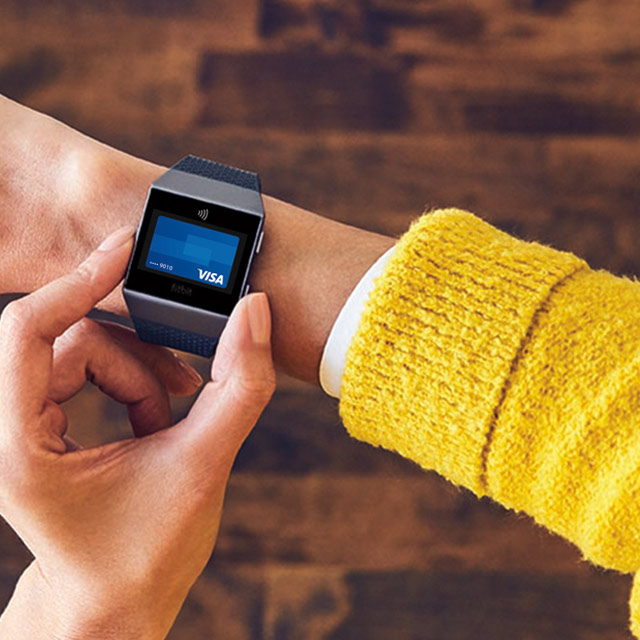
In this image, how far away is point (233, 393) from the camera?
2.15ft

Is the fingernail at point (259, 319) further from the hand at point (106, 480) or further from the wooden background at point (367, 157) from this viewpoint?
the wooden background at point (367, 157)

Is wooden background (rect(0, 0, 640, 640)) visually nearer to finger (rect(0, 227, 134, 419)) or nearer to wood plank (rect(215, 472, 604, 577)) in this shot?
wood plank (rect(215, 472, 604, 577))

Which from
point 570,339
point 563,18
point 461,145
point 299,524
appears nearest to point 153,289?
point 570,339

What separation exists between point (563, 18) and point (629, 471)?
1009 mm

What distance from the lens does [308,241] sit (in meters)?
0.80

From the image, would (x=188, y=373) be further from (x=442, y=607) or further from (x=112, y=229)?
(x=442, y=607)

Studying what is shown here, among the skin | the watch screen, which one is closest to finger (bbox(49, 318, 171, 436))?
the skin

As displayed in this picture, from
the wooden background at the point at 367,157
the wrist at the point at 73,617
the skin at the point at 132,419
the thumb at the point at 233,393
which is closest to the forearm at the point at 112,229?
the skin at the point at 132,419

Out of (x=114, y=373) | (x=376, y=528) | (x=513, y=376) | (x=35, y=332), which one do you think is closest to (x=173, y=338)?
(x=114, y=373)

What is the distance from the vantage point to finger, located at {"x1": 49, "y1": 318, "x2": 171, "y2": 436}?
778mm

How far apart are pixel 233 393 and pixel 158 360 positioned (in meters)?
0.21

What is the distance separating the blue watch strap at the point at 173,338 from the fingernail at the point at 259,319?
8cm

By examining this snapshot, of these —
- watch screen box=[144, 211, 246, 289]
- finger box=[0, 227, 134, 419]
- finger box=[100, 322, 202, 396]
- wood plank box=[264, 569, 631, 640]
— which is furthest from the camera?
wood plank box=[264, 569, 631, 640]

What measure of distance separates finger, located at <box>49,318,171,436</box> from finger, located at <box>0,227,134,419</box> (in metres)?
0.12
